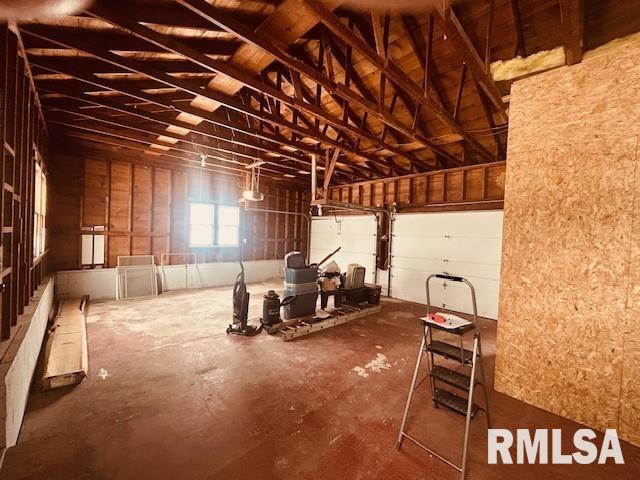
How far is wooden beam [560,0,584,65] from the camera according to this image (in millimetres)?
1984

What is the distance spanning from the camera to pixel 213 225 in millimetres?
8906

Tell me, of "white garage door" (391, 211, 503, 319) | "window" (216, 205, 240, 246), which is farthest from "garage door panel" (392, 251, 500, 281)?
"window" (216, 205, 240, 246)

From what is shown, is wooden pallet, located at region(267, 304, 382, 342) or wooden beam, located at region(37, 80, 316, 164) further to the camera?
wooden pallet, located at region(267, 304, 382, 342)

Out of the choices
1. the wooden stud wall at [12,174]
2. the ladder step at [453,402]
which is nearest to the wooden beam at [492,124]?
the ladder step at [453,402]

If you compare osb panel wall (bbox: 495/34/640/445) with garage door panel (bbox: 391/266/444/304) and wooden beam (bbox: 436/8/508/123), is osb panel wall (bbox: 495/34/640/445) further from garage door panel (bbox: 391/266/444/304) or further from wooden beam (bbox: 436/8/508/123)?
garage door panel (bbox: 391/266/444/304)

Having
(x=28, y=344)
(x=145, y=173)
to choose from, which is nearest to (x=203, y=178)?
(x=145, y=173)

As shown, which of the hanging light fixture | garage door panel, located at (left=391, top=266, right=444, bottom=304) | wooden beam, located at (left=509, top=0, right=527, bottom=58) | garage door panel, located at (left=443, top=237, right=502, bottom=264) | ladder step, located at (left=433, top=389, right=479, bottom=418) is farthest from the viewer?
garage door panel, located at (left=391, top=266, right=444, bottom=304)

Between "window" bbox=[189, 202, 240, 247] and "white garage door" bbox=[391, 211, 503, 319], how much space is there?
5.31 metres

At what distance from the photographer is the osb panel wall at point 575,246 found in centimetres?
243

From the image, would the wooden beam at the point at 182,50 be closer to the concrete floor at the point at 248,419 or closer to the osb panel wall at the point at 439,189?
the concrete floor at the point at 248,419

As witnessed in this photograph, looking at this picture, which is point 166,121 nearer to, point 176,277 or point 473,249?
point 176,277

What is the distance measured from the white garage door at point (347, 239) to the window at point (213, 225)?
304cm

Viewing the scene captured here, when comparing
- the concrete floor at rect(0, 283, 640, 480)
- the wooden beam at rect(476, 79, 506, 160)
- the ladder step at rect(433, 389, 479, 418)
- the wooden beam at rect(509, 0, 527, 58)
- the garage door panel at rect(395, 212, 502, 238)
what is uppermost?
the wooden beam at rect(509, 0, 527, 58)

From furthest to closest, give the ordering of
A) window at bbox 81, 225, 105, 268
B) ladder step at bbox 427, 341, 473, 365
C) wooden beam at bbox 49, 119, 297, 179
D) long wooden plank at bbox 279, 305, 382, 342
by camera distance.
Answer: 1. window at bbox 81, 225, 105, 268
2. wooden beam at bbox 49, 119, 297, 179
3. long wooden plank at bbox 279, 305, 382, 342
4. ladder step at bbox 427, 341, 473, 365
